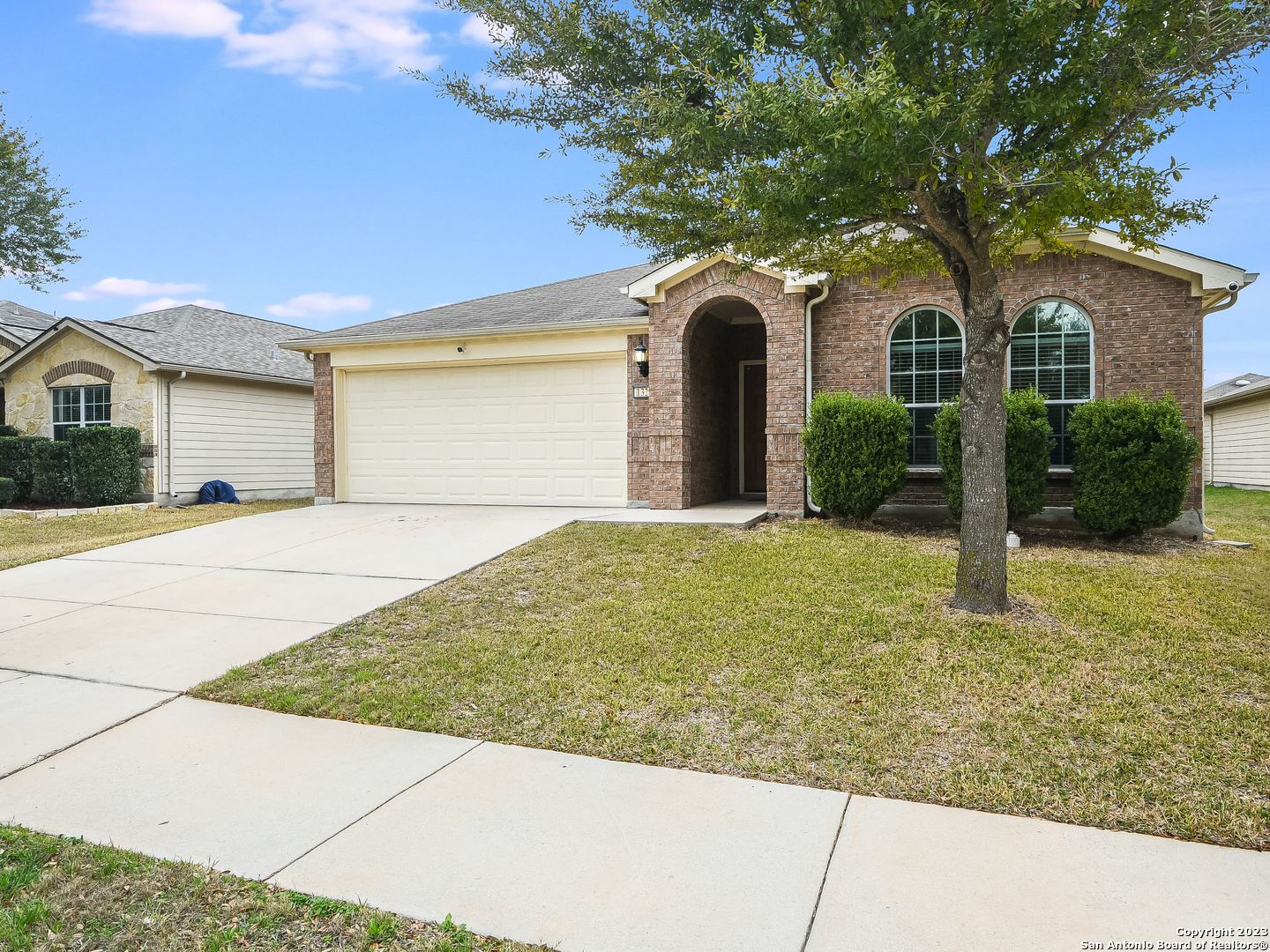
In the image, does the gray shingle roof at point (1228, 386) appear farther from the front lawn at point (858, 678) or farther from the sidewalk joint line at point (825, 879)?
the sidewalk joint line at point (825, 879)

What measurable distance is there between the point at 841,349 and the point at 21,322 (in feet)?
69.3

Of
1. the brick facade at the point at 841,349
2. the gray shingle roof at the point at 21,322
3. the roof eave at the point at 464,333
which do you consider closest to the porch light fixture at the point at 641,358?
the brick facade at the point at 841,349

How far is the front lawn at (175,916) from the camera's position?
2318mm

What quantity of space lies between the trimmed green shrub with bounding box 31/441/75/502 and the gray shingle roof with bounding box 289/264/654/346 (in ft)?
17.3

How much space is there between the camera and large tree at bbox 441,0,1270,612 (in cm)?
493

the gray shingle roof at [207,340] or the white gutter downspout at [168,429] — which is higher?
the gray shingle roof at [207,340]

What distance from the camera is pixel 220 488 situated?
52.7 ft

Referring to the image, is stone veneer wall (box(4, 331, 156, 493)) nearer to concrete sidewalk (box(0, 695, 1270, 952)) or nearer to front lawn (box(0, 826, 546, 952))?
concrete sidewalk (box(0, 695, 1270, 952))

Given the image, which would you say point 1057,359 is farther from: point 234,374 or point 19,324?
point 19,324

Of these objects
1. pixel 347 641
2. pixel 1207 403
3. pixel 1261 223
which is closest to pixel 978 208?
pixel 347 641

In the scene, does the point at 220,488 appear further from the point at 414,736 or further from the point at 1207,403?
the point at 1207,403

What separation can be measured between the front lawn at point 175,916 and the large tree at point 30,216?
23104mm

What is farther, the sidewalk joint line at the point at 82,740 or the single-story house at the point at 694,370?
the single-story house at the point at 694,370

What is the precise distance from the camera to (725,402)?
43.9 feet
